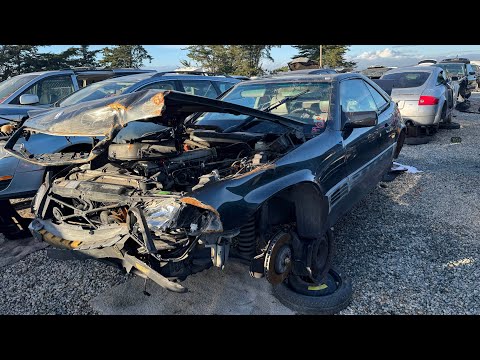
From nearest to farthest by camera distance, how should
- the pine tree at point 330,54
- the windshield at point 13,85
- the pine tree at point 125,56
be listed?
1. the windshield at point 13,85
2. the pine tree at point 125,56
3. the pine tree at point 330,54

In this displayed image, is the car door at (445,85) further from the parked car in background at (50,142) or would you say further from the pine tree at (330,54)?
the pine tree at (330,54)

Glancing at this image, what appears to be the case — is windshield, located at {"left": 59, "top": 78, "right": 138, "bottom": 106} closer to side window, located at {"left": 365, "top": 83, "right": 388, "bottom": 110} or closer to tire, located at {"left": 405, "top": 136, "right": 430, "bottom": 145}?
side window, located at {"left": 365, "top": 83, "right": 388, "bottom": 110}

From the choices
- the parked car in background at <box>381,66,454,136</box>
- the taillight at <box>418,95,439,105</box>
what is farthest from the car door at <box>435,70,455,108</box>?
the taillight at <box>418,95,439,105</box>

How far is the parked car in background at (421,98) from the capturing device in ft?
25.9

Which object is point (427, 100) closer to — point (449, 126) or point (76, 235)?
point (449, 126)

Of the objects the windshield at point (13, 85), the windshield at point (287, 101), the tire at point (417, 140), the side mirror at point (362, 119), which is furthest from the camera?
the tire at point (417, 140)

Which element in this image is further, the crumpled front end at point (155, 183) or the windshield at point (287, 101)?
the windshield at point (287, 101)

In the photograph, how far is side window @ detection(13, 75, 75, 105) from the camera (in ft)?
20.3

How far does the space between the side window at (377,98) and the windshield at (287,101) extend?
4.05 ft

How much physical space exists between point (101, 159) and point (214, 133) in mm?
1024

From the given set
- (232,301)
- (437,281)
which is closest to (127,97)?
(232,301)

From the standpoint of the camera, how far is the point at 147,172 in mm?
2602

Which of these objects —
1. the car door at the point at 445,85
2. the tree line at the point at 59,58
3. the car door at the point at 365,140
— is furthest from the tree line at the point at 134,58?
the car door at the point at 365,140

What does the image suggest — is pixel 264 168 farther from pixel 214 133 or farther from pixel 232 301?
pixel 232 301
